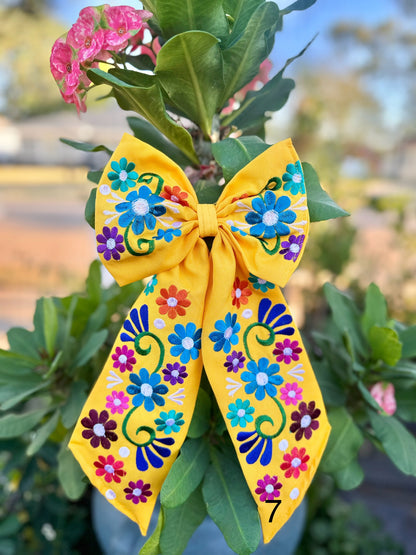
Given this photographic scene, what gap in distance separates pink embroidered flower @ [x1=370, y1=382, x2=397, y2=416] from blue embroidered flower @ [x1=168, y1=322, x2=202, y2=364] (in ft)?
0.93

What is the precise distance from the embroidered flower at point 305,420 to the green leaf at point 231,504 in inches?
3.7

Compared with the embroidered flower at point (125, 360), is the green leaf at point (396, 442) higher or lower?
lower

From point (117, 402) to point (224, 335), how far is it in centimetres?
13

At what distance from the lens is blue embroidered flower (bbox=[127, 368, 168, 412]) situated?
491 millimetres

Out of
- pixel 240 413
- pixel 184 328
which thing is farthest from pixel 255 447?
pixel 184 328

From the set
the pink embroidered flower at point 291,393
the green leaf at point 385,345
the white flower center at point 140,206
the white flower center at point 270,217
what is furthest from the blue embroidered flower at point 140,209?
the green leaf at point 385,345

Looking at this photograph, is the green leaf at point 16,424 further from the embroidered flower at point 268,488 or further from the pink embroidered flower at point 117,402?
the embroidered flower at point 268,488

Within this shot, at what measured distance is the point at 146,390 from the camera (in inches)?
19.4

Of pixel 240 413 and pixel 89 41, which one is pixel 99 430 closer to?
pixel 240 413

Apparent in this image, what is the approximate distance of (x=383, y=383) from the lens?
650 mm

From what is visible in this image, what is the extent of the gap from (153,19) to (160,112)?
0.46 ft

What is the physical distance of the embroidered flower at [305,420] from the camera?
510 millimetres

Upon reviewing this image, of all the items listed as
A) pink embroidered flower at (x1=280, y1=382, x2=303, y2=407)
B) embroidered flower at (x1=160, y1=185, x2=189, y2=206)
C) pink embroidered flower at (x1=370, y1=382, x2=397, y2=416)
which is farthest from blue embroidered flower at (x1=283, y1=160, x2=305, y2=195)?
pink embroidered flower at (x1=370, y1=382, x2=397, y2=416)

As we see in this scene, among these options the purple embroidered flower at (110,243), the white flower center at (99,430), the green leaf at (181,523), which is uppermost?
the purple embroidered flower at (110,243)
